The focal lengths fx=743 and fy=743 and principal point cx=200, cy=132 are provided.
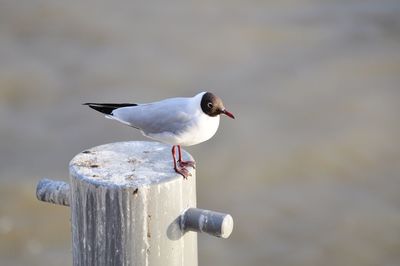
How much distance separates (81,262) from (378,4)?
15.8ft

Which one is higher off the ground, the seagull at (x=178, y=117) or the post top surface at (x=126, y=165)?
the seagull at (x=178, y=117)

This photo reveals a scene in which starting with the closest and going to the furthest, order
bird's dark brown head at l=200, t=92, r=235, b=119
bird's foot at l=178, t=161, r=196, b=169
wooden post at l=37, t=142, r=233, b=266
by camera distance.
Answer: wooden post at l=37, t=142, r=233, b=266 < bird's foot at l=178, t=161, r=196, b=169 < bird's dark brown head at l=200, t=92, r=235, b=119

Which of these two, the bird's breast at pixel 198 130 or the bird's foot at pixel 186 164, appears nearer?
the bird's foot at pixel 186 164

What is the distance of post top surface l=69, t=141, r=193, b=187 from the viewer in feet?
4.57

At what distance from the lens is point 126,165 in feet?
4.84

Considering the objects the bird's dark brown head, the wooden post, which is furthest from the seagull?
the wooden post

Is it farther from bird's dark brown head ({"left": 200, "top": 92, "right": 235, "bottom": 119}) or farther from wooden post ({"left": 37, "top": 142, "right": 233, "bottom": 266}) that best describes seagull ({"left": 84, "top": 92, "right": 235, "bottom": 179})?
wooden post ({"left": 37, "top": 142, "right": 233, "bottom": 266})

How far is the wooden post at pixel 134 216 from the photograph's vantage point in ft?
4.45

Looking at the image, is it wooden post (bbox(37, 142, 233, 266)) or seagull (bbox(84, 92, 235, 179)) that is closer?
wooden post (bbox(37, 142, 233, 266))

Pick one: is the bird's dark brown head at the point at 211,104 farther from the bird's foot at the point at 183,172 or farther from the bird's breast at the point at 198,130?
the bird's foot at the point at 183,172

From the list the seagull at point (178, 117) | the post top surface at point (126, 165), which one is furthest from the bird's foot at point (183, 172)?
the seagull at point (178, 117)

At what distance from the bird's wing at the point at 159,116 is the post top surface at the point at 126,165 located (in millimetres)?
81

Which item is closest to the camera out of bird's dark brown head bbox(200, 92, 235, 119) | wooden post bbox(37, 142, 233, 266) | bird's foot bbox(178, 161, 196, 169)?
wooden post bbox(37, 142, 233, 266)

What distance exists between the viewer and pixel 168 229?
1400 mm
